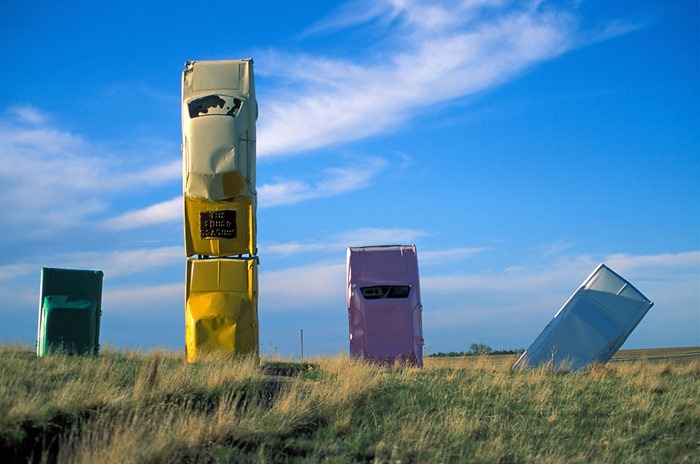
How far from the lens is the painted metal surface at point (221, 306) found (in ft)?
49.1

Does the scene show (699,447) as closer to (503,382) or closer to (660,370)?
(503,382)

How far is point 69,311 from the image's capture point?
622 inches

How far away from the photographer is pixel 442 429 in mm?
9766

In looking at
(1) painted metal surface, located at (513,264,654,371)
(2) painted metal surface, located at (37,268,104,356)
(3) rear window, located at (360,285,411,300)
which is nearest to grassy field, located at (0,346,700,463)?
(2) painted metal surface, located at (37,268,104,356)

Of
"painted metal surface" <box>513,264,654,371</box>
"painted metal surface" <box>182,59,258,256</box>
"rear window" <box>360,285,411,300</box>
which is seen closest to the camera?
"painted metal surface" <box>182,59,258,256</box>

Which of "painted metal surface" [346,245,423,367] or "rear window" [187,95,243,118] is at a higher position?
"rear window" [187,95,243,118]

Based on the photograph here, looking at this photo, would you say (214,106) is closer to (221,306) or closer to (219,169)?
(219,169)

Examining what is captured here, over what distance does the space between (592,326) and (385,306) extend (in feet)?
18.5

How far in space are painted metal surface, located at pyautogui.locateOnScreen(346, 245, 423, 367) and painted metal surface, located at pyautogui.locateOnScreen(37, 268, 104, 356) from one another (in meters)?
5.46

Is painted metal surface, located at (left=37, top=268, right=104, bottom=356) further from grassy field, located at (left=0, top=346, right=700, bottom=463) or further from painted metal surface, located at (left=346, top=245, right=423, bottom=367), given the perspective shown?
painted metal surface, located at (left=346, top=245, right=423, bottom=367)

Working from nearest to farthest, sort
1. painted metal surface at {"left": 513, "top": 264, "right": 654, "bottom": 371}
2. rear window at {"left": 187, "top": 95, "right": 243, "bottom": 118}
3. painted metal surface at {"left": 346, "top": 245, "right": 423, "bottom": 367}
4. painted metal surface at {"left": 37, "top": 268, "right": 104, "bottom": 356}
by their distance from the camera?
painted metal surface at {"left": 37, "top": 268, "right": 104, "bottom": 356} < rear window at {"left": 187, "top": 95, "right": 243, "bottom": 118} < painted metal surface at {"left": 346, "top": 245, "right": 423, "bottom": 367} < painted metal surface at {"left": 513, "top": 264, "right": 654, "bottom": 371}

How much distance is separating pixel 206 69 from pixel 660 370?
40.6 ft

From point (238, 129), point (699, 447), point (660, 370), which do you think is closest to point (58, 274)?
point (238, 129)

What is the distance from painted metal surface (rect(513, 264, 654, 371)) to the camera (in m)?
18.4
